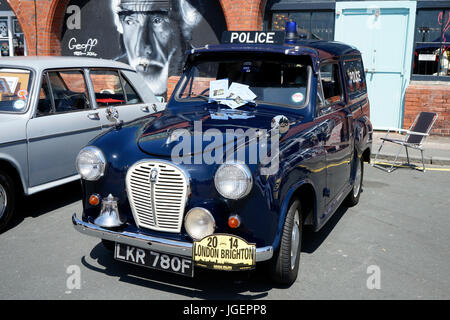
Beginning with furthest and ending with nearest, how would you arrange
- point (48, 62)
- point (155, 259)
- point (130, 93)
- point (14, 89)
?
point (130, 93) < point (48, 62) < point (14, 89) < point (155, 259)

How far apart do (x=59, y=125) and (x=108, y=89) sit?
4.22ft

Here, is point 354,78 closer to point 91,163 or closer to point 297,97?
point 297,97

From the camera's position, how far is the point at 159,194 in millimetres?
3479

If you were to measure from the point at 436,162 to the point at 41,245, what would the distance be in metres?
6.84

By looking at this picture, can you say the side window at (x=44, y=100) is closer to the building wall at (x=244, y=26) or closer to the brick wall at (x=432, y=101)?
the building wall at (x=244, y=26)

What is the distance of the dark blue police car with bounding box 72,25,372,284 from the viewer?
333 cm

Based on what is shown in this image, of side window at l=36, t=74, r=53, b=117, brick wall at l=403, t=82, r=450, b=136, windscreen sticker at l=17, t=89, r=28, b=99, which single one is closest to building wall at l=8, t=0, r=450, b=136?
brick wall at l=403, t=82, r=450, b=136

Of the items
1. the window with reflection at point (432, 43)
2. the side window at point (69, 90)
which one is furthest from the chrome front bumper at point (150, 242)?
the window with reflection at point (432, 43)

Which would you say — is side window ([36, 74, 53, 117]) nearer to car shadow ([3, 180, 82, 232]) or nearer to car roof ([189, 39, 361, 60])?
car shadow ([3, 180, 82, 232])

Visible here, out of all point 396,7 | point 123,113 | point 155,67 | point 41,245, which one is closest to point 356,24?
point 396,7

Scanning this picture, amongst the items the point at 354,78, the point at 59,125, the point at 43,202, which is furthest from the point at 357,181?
the point at 43,202

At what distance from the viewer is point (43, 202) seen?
611 cm

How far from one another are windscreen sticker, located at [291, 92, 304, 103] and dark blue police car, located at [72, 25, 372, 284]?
0.04 ft

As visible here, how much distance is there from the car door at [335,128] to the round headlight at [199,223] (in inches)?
58.6
